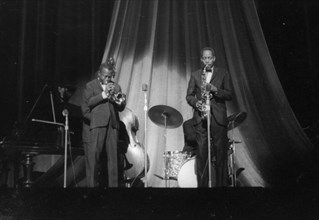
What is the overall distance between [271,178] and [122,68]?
2458 millimetres

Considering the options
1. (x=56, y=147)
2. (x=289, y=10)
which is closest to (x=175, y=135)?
(x=56, y=147)

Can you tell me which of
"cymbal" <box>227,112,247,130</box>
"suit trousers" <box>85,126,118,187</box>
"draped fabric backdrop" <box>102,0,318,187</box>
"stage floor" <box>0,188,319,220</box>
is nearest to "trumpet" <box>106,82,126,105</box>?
"suit trousers" <box>85,126,118,187</box>

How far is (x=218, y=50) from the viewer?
7.01 m

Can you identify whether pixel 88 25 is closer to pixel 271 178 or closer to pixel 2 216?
pixel 271 178

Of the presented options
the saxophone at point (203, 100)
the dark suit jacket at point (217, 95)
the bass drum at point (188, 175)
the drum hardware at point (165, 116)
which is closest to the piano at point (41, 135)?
the drum hardware at point (165, 116)

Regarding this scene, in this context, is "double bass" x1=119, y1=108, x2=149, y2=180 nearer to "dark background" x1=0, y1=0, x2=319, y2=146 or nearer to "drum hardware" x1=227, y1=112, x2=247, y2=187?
"drum hardware" x1=227, y1=112, x2=247, y2=187

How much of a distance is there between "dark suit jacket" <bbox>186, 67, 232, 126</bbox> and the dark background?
2072 mm

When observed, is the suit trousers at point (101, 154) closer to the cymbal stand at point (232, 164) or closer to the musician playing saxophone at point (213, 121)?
the musician playing saxophone at point (213, 121)

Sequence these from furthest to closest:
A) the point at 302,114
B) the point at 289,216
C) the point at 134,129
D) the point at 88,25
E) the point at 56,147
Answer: the point at 88,25 → the point at 302,114 → the point at 134,129 → the point at 56,147 → the point at 289,216

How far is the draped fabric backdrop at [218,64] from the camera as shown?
6.58 m

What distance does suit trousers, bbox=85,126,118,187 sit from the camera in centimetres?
523

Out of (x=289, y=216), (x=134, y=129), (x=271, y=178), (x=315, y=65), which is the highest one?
(x=315, y=65)

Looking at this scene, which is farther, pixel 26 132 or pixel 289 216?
pixel 26 132

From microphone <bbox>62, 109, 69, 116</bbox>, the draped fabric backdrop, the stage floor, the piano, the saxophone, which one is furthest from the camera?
the draped fabric backdrop
